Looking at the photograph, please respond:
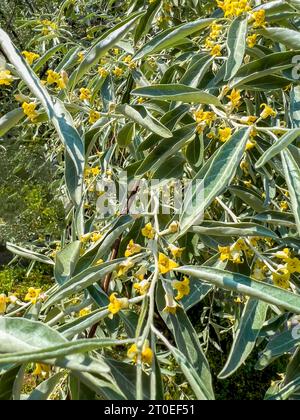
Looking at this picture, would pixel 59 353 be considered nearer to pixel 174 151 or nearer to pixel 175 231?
pixel 175 231

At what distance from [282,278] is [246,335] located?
11 cm

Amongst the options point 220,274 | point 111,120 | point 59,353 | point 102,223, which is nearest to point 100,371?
point 59,353

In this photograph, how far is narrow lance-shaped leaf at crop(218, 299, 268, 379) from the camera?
70 cm

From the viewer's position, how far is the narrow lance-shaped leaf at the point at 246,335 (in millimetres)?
701

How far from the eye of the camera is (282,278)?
2.56 ft

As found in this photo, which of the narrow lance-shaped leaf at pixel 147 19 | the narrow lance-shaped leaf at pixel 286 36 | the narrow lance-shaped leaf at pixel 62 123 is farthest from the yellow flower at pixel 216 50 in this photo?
the narrow lance-shaped leaf at pixel 62 123

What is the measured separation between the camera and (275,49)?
1.08 m

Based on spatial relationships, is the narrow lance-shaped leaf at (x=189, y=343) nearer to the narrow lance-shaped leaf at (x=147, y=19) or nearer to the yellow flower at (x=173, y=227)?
the yellow flower at (x=173, y=227)

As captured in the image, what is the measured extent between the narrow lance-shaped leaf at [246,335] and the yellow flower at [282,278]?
48 mm

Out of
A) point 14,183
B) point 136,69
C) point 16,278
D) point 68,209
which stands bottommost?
point 16,278

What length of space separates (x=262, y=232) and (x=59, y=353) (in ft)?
1.28

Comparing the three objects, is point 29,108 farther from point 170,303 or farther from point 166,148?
point 170,303

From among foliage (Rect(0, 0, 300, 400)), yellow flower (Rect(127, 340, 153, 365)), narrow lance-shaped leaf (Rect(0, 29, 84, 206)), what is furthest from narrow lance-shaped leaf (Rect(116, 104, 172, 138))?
yellow flower (Rect(127, 340, 153, 365))

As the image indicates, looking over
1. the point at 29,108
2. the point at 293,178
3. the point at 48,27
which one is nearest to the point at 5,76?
the point at 29,108
